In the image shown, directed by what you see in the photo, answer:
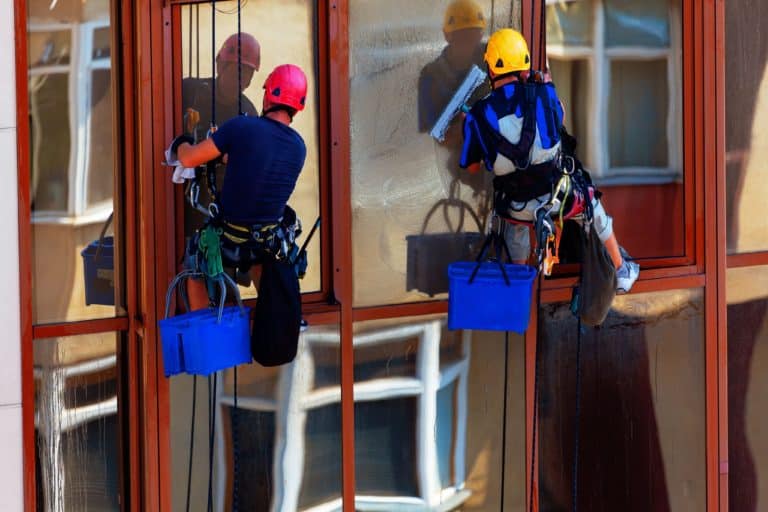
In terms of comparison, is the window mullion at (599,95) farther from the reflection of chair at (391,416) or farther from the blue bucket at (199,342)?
the blue bucket at (199,342)

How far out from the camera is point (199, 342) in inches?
189

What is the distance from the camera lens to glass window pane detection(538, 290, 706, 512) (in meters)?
6.36

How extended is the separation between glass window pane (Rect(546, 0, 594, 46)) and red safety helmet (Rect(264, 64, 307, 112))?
1.76 metres

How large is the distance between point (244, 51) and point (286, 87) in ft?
2.01

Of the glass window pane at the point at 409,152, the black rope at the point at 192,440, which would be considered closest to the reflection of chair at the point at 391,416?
the black rope at the point at 192,440

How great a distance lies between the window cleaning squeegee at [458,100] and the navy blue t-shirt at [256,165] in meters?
1.06

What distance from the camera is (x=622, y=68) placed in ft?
21.2

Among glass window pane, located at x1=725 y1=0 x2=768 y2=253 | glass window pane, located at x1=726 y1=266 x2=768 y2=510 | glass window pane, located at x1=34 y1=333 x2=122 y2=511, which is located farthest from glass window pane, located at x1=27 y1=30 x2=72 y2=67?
glass window pane, located at x1=726 y1=266 x2=768 y2=510

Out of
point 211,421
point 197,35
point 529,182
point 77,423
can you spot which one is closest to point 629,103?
point 529,182

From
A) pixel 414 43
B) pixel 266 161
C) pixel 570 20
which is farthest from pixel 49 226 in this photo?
pixel 570 20

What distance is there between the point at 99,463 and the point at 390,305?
1.63 metres

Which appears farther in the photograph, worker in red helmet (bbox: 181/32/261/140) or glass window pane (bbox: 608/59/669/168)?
glass window pane (bbox: 608/59/669/168)

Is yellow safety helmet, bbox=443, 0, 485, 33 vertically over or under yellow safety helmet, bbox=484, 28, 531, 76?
over

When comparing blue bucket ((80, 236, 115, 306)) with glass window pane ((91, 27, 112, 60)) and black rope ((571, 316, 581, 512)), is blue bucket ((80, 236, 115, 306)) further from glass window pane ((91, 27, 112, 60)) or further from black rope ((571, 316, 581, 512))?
black rope ((571, 316, 581, 512))
